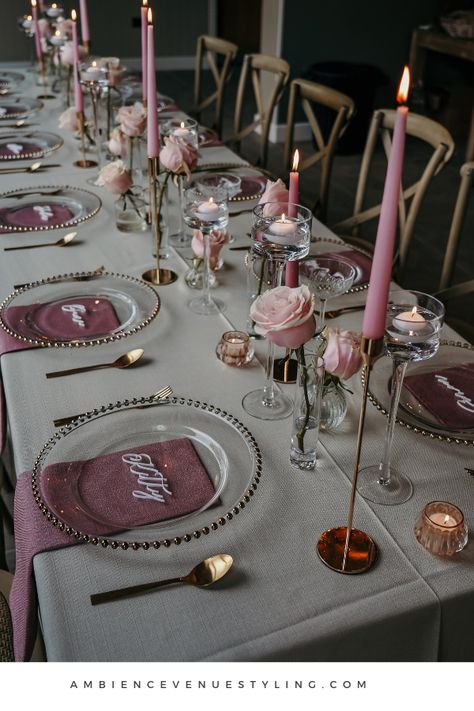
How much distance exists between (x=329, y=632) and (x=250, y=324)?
0.64m

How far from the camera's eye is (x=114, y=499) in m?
0.88

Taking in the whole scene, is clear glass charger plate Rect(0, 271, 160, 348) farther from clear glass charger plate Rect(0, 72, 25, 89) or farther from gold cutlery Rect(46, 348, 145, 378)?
clear glass charger plate Rect(0, 72, 25, 89)

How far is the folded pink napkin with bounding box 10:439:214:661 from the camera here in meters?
0.83

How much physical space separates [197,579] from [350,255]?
0.96m

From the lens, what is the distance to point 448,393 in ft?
3.61

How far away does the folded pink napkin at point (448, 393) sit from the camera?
3.43 ft

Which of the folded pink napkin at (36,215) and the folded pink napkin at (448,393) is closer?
the folded pink napkin at (448,393)

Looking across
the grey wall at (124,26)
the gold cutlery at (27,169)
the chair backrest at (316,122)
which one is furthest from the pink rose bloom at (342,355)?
the grey wall at (124,26)

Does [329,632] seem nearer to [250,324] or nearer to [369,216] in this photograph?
[250,324]

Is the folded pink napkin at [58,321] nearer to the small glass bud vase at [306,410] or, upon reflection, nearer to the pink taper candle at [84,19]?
the small glass bud vase at [306,410]

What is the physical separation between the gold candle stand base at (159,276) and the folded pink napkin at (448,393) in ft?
1.87

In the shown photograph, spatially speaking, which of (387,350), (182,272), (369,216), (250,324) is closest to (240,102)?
(369,216)

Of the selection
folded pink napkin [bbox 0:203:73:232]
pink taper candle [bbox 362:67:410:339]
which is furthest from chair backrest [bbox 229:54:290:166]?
pink taper candle [bbox 362:67:410:339]

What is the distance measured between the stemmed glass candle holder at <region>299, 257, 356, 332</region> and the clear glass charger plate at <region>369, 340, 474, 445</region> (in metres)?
0.13
